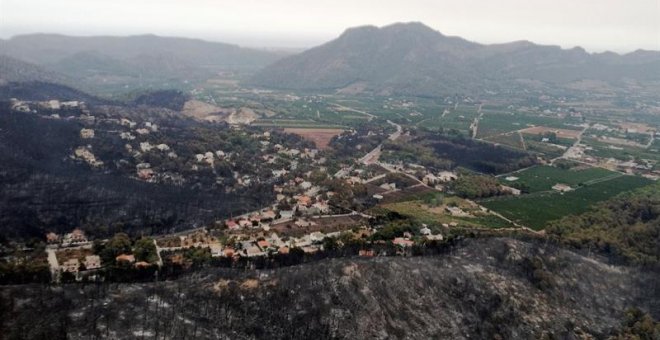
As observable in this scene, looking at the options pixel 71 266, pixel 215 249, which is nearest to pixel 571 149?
pixel 215 249

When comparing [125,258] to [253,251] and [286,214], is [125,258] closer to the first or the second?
[253,251]

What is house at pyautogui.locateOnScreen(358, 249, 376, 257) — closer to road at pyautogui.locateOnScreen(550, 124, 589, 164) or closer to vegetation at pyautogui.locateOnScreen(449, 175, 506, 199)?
vegetation at pyautogui.locateOnScreen(449, 175, 506, 199)

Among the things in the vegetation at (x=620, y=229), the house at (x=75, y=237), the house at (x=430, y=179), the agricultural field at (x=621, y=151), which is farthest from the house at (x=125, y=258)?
the agricultural field at (x=621, y=151)

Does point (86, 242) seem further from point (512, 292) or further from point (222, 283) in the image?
point (512, 292)

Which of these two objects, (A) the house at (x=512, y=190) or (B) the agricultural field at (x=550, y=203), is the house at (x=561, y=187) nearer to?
(B) the agricultural field at (x=550, y=203)

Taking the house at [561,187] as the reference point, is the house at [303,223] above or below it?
below

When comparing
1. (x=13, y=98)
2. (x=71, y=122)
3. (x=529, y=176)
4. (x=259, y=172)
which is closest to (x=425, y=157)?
(x=529, y=176)

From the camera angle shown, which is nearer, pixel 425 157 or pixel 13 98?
pixel 425 157
